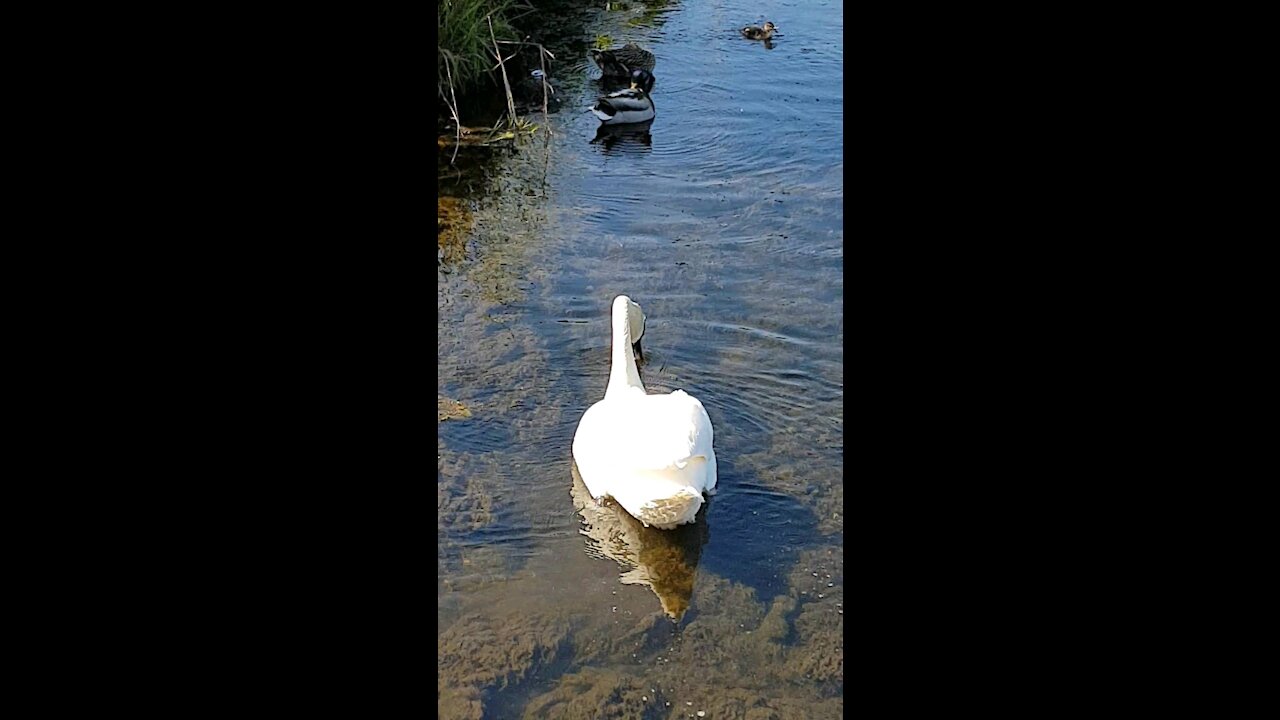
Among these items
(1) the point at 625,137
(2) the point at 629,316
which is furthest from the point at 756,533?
(1) the point at 625,137

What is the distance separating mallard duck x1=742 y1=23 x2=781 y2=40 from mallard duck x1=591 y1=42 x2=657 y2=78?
1123 mm

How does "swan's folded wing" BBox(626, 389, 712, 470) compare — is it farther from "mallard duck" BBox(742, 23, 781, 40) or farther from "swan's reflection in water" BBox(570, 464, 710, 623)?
"mallard duck" BBox(742, 23, 781, 40)

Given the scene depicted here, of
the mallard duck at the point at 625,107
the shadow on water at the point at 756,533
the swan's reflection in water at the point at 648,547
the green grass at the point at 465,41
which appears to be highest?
the green grass at the point at 465,41

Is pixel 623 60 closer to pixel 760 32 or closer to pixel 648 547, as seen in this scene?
pixel 760 32

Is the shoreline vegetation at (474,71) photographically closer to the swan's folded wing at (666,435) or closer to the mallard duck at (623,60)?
the mallard duck at (623,60)

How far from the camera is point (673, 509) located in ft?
14.8

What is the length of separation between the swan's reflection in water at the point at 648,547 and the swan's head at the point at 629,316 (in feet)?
2.52

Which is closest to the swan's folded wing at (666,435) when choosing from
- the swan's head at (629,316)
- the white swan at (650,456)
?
the white swan at (650,456)

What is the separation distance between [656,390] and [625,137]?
340 cm

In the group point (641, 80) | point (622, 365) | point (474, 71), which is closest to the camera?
point (622, 365)

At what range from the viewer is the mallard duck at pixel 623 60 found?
29.9 ft

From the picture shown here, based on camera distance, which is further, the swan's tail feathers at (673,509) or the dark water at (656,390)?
the swan's tail feathers at (673,509)
